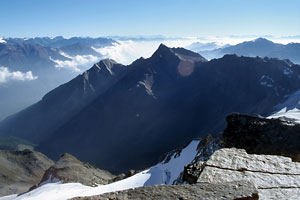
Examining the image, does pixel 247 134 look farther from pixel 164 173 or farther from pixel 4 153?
pixel 4 153

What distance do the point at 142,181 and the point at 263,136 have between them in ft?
182

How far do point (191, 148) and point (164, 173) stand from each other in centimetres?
1382

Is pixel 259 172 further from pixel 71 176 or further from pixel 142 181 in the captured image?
pixel 71 176

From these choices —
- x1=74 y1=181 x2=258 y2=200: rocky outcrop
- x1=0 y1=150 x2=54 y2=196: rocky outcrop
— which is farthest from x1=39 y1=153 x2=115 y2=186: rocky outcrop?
x1=74 y1=181 x2=258 y2=200: rocky outcrop

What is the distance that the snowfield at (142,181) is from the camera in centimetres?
6288

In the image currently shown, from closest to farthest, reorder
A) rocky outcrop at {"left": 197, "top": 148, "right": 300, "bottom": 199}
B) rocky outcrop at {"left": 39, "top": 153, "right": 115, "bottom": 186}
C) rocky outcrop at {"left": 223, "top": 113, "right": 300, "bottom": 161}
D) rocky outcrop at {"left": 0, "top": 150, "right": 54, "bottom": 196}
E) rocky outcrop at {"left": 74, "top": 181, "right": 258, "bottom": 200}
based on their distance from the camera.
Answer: rocky outcrop at {"left": 74, "top": 181, "right": 258, "bottom": 200}, rocky outcrop at {"left": 197, "top": 148, "right": 300, "bottom": 199}, rocky outcrop at {"left": 223, "top": 113, "right": 300, "bottom": 161}, rocky outcrop at {"left": 39, "top": 153, "right": 115, "bottom": 186}, rocky outcrop at {"left": 0, "top": 150, "right": 54, "bottom": 196}

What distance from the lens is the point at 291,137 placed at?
1312 cm

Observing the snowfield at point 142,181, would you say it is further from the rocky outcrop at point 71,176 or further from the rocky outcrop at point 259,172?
the rocky outcrop at point 259,172

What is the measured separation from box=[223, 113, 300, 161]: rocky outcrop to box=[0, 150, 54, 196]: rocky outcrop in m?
166

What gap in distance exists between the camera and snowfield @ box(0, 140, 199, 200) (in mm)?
62875

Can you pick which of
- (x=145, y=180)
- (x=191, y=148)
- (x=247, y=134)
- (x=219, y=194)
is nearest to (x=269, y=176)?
(x=219, y=194)

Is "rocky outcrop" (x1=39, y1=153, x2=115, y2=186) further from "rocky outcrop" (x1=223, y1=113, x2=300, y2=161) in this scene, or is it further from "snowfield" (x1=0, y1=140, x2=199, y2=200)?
"rocky outcrop" (x1=223, y1=113, x2=300, y2=161)

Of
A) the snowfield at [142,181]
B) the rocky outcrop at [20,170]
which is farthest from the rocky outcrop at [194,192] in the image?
the rocky outcrop at [20,170]

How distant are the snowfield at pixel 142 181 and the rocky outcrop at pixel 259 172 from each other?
178 feet
